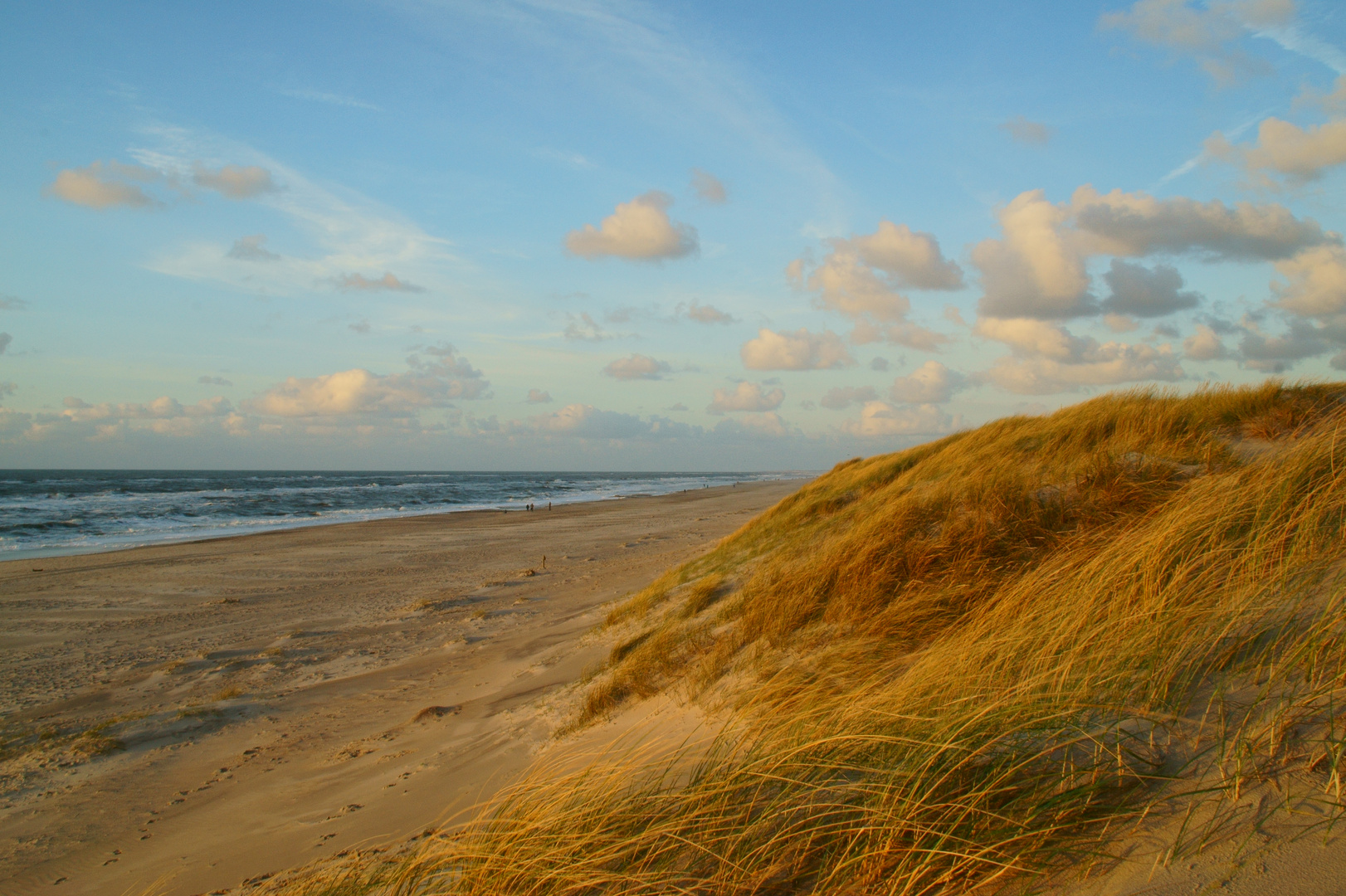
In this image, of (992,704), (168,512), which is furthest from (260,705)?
(168,512)

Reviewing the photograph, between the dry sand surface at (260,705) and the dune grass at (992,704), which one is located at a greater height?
the dune grass at (992,704)

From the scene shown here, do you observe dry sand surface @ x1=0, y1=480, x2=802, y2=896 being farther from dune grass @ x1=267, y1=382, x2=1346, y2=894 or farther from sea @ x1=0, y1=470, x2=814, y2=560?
sea @ x1=0, y1=470, x2=814, y2=560

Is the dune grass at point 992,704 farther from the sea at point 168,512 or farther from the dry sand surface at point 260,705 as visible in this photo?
the sea at point 168,512

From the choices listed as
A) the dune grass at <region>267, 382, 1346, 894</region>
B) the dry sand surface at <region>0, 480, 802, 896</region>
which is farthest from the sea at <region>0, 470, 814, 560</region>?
the dune grass at <region>267, 382, 1346, 894</region>

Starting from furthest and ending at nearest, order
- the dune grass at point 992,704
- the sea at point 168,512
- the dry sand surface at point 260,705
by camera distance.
Result: the sea at point 168,512, the dry sand surface at point 260,705, the dune grass at point 992,704

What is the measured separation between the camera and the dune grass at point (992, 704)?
239 centimetres

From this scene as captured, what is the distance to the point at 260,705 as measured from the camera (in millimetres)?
7281

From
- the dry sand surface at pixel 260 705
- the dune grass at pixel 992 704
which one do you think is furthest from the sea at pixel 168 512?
the dune grass at pixel 992 704

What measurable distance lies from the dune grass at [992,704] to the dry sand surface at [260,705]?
141cm

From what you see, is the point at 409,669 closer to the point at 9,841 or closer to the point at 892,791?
the point at 9,841

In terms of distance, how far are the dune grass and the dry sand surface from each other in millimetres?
1410

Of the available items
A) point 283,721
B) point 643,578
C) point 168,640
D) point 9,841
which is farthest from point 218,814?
point 643,578

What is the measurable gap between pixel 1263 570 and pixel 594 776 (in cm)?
386

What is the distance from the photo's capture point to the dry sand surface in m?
4.59
